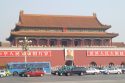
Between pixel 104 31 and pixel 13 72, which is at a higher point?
pixel 104 31

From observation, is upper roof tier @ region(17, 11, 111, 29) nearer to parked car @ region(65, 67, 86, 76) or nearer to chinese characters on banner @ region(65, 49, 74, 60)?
chinese characters on banner @ region(65, 49, 74, 60)

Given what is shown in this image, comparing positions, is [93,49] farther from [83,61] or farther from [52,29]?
[52,29]

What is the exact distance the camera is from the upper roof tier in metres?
76.0

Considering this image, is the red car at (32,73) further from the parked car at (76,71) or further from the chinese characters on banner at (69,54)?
the chinese characters on banner at (69,54)

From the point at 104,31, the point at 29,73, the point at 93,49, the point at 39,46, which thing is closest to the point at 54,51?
the point at 39,46

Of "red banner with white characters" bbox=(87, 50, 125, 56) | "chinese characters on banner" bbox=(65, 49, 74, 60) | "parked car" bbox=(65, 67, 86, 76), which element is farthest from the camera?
"red banner with white characters" bbox=(87, 50, 125, 56)

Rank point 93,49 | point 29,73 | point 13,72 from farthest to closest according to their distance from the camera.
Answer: point 93,49, point 13,72, point 29,73

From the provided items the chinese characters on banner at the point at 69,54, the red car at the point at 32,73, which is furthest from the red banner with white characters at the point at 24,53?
the red car at the point at 32,73

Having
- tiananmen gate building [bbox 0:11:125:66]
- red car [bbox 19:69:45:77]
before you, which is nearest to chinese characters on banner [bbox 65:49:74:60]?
tiananmen gate building [bbox 0:11:125:66]

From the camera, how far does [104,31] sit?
257ft

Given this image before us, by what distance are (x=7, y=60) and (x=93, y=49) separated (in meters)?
15.6

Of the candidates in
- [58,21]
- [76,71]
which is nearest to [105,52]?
[58,21]

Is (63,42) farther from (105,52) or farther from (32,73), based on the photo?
(32,73)

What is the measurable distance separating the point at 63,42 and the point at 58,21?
14.3 feet
